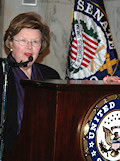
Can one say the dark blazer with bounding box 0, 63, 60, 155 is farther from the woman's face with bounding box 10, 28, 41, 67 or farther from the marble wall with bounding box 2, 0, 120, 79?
the marble wall with bounding box 2, 0, 120, 79

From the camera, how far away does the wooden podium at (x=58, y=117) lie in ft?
5.54

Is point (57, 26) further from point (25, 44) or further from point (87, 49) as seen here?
point (25, 44)

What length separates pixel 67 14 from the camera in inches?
175

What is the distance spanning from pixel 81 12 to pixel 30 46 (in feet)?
5.59

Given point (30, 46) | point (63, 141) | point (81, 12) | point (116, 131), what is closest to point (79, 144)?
point (63, 141)

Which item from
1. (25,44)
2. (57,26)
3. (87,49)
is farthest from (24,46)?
(57,26)

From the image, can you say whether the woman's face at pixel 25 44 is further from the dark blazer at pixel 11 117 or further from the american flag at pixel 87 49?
the american flag at pixel 87 49

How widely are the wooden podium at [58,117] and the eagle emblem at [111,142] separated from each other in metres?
0.13

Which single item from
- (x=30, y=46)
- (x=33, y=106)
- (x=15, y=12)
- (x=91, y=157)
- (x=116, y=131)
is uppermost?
(x=15, y=12)

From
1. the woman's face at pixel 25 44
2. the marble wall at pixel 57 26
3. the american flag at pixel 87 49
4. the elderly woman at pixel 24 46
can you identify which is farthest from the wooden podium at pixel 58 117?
the marble wall at pixel 57 26

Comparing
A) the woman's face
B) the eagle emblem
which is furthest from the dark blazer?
the eagle emblem

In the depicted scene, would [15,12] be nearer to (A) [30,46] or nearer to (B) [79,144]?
(A) [30,46]

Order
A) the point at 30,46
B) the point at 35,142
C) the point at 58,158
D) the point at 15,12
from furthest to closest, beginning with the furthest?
1. the point at 15,12
2. the point at 30,46
3. the point at 35,142
4. the point at 58,158

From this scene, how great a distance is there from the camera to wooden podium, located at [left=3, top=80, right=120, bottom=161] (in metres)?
1.69
